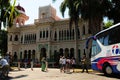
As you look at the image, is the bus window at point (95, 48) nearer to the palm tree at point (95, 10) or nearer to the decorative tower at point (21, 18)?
the palm tree at point (95, 10)

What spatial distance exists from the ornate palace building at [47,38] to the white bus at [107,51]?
60.9ft

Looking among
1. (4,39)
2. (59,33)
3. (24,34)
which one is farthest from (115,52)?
(4,39)

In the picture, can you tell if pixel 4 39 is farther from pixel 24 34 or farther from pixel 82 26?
pixel 82 26

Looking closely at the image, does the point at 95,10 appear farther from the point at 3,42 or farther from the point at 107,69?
the point at 3,42

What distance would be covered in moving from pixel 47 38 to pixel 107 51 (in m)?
26.9

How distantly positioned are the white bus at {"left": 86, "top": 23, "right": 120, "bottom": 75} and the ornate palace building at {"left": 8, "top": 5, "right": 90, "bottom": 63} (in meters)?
18.6

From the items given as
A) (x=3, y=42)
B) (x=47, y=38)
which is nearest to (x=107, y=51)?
(x=47, y=38)

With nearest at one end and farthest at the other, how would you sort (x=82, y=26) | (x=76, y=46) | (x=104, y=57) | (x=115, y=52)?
1. (x=115, y=52)
2. (x=104, y=57)
3. (x=76, y=46)
4. (x=82, y=26)

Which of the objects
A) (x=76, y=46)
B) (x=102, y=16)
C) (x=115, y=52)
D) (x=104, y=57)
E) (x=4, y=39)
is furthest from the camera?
(x=4, y=39)

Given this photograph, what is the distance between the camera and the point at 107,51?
13922mm

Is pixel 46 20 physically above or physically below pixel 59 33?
above

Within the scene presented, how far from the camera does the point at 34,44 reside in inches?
1687

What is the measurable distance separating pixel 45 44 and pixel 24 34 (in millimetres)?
7173

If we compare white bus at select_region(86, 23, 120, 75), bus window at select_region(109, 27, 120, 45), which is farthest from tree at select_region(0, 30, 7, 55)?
bus window at select_region(109, 27, 120, 45)
